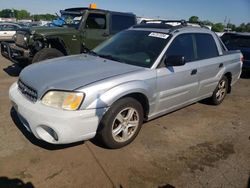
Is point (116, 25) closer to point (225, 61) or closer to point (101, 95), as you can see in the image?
point (225, 61)

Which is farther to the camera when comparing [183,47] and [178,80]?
[183,47]

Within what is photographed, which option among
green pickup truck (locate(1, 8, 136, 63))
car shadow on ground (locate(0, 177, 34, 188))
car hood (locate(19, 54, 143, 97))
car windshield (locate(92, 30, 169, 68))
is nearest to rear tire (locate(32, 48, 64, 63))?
green pickup truck (locate(1, 8, 136, 63))

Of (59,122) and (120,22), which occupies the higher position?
(120,22)

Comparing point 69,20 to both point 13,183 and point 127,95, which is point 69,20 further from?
point 13,183

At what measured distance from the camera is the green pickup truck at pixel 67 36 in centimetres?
681

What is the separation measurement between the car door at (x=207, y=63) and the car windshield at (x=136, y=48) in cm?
92

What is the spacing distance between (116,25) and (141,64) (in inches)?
187

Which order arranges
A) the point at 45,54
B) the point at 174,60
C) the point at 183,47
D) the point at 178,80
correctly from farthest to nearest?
1. the point at 45,54
2. the point at 183,47
3. the point at 178,80
4. the point at 174,60

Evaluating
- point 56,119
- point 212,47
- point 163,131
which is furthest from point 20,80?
point 212,47

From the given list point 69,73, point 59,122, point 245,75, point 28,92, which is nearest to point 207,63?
point 69,73

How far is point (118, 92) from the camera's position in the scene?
327 centimetres

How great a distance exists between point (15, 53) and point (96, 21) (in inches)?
95.0

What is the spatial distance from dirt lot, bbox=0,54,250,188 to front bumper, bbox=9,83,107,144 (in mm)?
334

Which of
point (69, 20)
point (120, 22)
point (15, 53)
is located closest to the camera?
point (15, 53)
